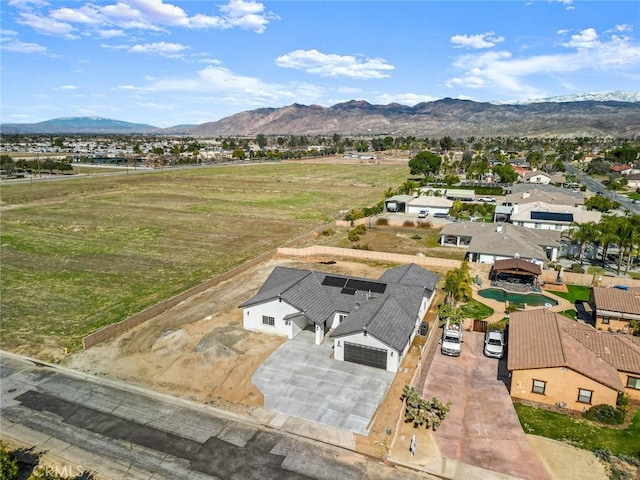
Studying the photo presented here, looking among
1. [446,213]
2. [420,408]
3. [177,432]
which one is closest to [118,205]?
[446,213]

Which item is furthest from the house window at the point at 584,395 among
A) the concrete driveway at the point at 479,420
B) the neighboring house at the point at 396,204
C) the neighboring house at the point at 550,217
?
the neighboring house at the point at 396,204

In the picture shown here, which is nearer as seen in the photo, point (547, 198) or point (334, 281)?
point (334, 281)

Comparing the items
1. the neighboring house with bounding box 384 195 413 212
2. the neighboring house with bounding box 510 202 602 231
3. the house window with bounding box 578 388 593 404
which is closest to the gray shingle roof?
the house window with bounding box 578 388 593 404

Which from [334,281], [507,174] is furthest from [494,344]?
[507,174]

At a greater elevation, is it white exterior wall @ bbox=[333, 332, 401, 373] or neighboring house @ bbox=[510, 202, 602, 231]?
neighboring house @ bbox=[510, 202, 602, 231]

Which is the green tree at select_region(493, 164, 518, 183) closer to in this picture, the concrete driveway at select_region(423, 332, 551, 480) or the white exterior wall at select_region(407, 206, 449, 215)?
the white exterior wall at select_region(407, 206, 449, 215)

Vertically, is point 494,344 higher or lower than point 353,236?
lower

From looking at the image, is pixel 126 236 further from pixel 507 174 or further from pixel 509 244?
pixel 507 174
